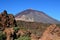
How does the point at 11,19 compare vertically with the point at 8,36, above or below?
above

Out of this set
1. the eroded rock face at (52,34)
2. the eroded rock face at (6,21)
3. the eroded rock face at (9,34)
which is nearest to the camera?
the eroded rock face at (52,34)

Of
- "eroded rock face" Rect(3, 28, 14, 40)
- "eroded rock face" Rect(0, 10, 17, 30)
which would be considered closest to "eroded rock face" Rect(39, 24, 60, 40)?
"eroded rock face" Rect(3, 28, 14, 40)

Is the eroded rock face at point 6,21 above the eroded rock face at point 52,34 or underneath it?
above

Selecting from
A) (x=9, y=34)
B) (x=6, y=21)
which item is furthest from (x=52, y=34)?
(x=6, y=21)

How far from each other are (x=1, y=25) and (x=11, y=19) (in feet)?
8.84

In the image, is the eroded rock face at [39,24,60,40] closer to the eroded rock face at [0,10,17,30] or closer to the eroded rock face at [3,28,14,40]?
the eroded rock face at [3,28,14,40]

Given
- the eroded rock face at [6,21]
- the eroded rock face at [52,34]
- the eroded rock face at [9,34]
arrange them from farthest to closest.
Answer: the eroded rock face at [6,21]
the eroded rock face at [9,34]
the eroded rock face at [52,34]

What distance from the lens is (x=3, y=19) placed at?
25.8 meters

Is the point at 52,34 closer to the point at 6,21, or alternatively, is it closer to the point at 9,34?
the point at 9,34

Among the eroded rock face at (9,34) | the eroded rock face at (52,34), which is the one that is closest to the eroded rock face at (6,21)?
the eroded rock face at (9,34)

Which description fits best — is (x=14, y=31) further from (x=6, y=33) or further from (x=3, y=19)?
(x=3, y=19)

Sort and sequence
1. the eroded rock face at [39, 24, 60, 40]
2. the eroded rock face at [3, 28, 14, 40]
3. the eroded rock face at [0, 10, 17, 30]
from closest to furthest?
the eroded rock face at [39, 24, 60, 40] < the eroded rock face at [3, 28, 14, 40] < the eroded rock face at [0, 10, 17, 30]

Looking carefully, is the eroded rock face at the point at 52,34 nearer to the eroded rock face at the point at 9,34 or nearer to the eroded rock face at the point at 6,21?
the eroded rock face at the point at 9,34

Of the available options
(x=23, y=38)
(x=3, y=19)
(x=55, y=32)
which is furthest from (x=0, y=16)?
(x=55, y=32)
